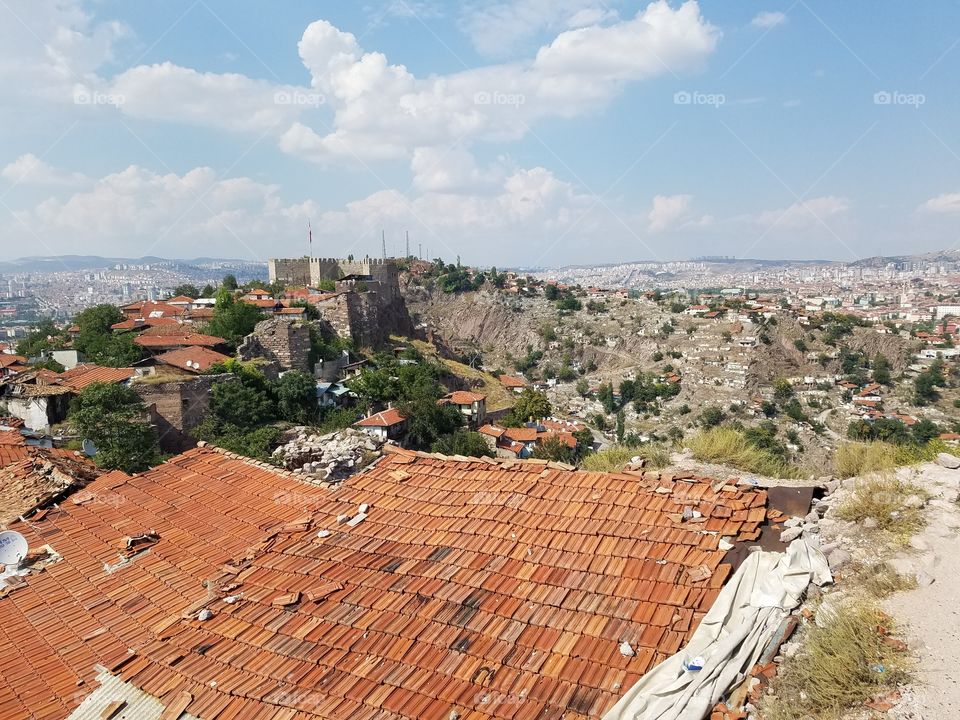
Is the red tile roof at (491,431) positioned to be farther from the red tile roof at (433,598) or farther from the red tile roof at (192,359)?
the red tile roof at (433,598)

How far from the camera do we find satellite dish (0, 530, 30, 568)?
18.2 ft

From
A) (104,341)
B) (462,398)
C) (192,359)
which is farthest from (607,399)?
(104,341)

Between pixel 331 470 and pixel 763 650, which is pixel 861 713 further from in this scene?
pixel 331 470

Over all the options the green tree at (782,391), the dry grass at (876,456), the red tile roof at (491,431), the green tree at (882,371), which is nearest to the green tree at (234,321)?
the red tile roof at (491,431)

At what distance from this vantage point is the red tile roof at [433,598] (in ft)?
10.7

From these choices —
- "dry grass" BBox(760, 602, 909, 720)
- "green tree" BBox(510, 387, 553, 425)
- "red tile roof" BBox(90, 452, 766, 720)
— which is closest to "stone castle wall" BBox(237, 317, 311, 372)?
"green tree" BBox(510, 387, 553, 425)

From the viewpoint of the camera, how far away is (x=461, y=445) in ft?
73.0

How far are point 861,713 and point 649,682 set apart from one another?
3.11 ft

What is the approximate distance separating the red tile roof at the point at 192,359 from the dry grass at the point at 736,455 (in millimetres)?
18162

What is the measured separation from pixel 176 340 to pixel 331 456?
1942cm

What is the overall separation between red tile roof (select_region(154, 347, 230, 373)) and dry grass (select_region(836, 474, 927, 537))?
20163 millimetres

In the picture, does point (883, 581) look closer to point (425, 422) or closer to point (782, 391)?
point (425, 422)

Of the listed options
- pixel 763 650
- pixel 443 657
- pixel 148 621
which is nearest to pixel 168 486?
pixel 148 621

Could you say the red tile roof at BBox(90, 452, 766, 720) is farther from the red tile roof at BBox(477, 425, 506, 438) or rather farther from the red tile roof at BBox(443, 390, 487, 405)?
the red tile roof at BBox(443, 390, 487, 405)
